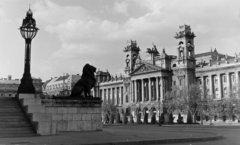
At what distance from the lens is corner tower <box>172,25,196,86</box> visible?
9725cm

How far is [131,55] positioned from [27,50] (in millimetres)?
98930

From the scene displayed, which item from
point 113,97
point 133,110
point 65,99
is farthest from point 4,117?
point 113,97

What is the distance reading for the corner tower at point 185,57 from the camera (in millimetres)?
97250

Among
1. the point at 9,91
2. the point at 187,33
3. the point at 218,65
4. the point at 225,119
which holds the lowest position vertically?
the point at 225,119

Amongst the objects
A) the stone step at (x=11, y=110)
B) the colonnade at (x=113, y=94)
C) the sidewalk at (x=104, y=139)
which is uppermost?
the colonnade at (x=113, y=94)

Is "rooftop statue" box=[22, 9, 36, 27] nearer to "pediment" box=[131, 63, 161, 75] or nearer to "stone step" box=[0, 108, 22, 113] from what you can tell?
"stone step" box=[0, 108, 22, 113]

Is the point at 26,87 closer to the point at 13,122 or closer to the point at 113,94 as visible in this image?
the point at 13,122

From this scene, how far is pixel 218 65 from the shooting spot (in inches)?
3797

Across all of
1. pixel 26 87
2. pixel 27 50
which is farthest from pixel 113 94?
pixel 26 87

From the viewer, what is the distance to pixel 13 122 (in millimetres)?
19641

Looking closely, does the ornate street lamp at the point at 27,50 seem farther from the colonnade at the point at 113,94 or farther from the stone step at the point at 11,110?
the colonnade at the point at 113,94

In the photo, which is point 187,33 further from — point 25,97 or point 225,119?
point 25,97

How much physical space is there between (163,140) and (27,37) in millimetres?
14368

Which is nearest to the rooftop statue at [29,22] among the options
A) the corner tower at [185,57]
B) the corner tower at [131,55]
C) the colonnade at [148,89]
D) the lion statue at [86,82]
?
the lion statue at [86,82]
